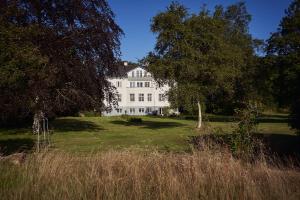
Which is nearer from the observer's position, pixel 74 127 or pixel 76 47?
pixel 76 47

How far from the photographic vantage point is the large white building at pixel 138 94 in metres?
91.5

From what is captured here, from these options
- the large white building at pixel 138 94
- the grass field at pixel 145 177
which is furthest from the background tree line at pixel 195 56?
the large white building at pixel 138 94

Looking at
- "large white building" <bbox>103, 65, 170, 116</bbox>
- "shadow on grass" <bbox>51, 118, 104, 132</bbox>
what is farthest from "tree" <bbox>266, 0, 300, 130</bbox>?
"large white building" <bbox>103, 65, 170, 116</bbox>

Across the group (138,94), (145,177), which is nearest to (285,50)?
(145,177)

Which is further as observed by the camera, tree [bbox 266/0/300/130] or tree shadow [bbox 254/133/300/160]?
tree [bbox 266/0/300/130]

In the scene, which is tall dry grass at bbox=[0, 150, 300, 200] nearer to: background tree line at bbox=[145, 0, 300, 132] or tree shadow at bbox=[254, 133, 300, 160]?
tree shadow at bbox=[254, 133, 300, 160]

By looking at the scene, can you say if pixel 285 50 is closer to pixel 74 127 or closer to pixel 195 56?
pixel 195 56

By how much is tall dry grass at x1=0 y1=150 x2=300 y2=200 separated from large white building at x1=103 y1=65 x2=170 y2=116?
80.2 m

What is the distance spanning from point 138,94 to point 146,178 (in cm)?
8287

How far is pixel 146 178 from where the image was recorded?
9719 mm

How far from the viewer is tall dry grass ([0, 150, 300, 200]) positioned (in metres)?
8.63

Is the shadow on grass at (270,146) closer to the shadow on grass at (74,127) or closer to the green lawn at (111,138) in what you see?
the green lawn at (111,138)

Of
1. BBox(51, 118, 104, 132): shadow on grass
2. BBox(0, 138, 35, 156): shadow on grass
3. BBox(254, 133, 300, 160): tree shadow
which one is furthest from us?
BBox(51, 118, 104, 132): shadow on grass

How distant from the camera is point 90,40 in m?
34.5
